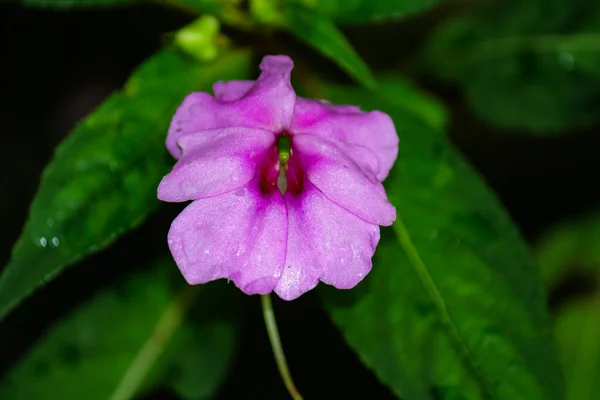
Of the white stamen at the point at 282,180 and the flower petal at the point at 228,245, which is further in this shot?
the white stamen at the point at 282,180

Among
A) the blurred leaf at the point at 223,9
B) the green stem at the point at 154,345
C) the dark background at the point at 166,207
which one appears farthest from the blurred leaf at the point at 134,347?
the blurred leaf at the point at 223,9

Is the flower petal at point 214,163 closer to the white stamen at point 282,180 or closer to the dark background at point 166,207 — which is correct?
the white stamen at point 282,180

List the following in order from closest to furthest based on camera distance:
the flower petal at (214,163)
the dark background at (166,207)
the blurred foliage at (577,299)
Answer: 1. the flower petal at (214,163)
2. the dark background at (166,207)
3. the blurred foliage at (577,299)

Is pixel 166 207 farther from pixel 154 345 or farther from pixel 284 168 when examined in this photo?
pixel 284 168

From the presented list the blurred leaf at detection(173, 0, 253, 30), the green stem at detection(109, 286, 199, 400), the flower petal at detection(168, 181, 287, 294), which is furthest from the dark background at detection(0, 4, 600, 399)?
the flower petal at detection(168, 181, 287, 294)

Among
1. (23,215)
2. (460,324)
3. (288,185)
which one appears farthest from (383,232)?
(23,215)

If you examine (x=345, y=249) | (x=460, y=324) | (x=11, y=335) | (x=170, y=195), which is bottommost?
(x=11, y=335)

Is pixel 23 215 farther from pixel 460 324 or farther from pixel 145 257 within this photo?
pixel 460 324
